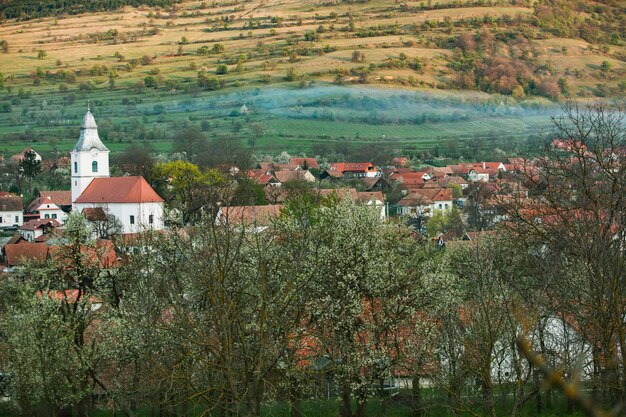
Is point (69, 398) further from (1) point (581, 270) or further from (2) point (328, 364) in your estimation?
(1) point (581, 270)

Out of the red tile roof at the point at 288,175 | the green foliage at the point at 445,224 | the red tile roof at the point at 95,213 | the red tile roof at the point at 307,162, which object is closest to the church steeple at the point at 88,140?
the red tile roof at the point at 95,213

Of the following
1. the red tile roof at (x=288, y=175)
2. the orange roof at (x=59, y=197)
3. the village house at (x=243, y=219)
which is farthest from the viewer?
the red tile roof at (x=288, y=175)

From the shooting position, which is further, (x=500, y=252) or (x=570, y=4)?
(x=570, y=4)

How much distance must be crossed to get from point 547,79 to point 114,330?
12813 centimetres

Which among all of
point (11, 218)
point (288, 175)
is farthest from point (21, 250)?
point (288, 175)

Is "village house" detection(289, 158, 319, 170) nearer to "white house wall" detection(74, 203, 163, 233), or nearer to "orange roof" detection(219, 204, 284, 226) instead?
"white house wall" detection(74, 203, 163, 233)

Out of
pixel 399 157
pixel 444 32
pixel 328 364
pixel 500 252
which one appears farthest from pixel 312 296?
pixel 444 32

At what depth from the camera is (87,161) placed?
68188 mm

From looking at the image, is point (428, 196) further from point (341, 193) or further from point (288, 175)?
point (341, 193)

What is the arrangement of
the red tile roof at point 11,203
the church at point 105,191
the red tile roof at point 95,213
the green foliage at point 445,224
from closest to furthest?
the green foliage at point 445,224
the red tile roof at point 95,213
the church at point 105,191
the red tile roof at point 11,203

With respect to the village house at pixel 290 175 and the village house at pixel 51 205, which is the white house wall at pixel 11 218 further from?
the village house at pixel 290 175

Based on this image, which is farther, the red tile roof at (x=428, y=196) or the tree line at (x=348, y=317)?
the red tile roof at (x=428, y=196)

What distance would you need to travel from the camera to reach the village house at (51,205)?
67438 mm

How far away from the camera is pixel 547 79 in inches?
5610
